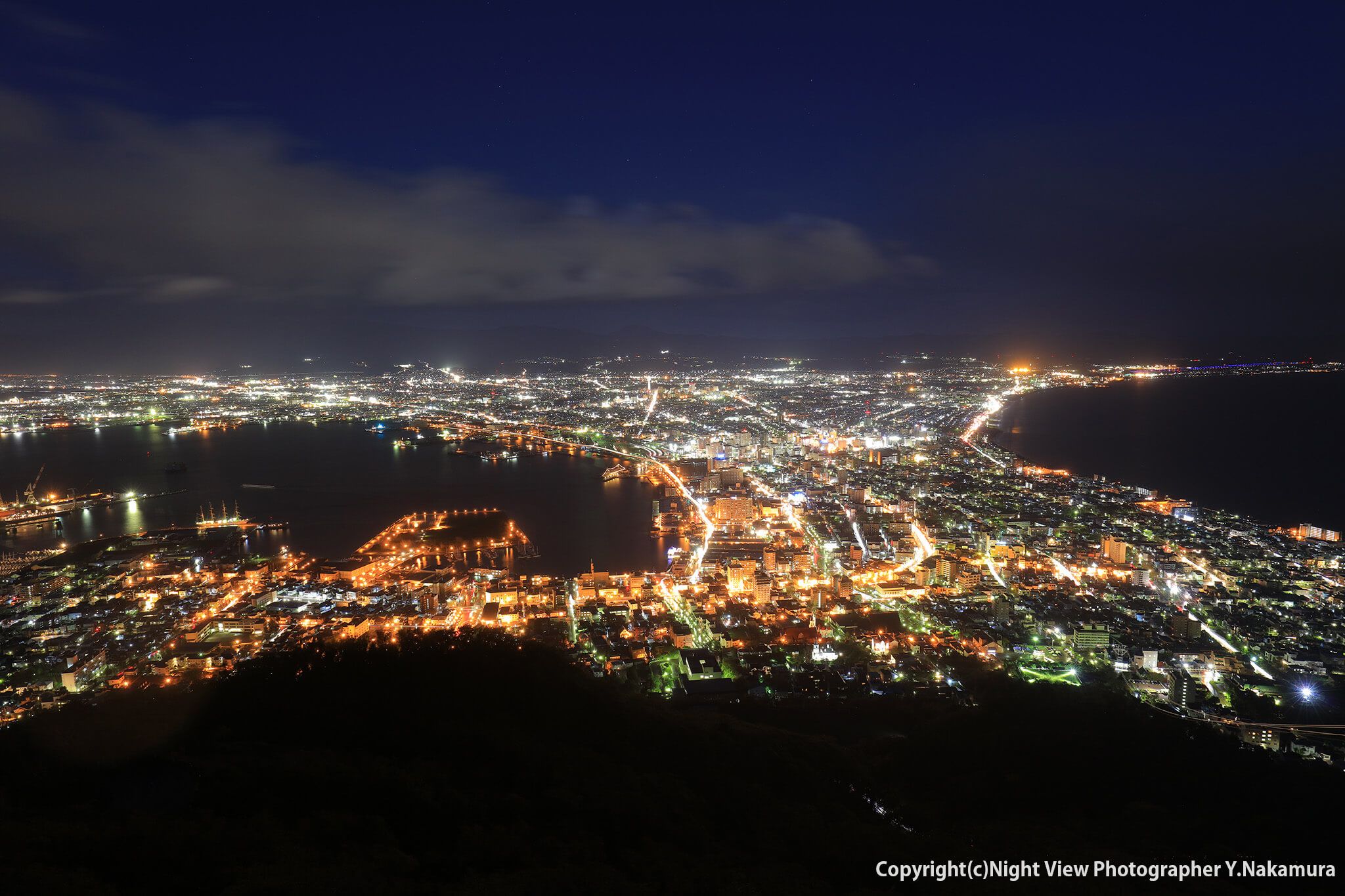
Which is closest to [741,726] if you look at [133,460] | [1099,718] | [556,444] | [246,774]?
[1099,718]

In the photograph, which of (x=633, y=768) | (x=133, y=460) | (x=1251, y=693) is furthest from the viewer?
(x=133, y=460)

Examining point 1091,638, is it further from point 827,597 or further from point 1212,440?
point 1212,440

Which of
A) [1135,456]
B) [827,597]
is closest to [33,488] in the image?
[827,597]

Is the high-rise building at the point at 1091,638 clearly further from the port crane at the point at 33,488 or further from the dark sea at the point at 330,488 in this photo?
the port crane at the point at 33,488

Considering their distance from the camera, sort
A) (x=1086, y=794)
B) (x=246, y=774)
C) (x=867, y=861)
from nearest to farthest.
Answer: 1. (x=246, y=774)
2. (x=867, y=861)
3. (x=1086, y=794)

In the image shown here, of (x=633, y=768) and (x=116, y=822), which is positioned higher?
(x=116, y=822)

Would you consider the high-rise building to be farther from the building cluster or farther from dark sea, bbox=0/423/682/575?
dark sea, bbox=0/423/682/575

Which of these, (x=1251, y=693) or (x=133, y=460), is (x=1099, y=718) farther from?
(x=133, y=460)

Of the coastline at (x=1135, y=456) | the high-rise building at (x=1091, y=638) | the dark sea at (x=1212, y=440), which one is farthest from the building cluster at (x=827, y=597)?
the dark sea at (x=1212, y=440)

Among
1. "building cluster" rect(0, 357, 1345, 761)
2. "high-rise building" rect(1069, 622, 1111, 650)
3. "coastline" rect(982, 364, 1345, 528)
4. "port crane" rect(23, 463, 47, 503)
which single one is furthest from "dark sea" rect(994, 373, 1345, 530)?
"port crane" rect(23, 463, 47, 503)
